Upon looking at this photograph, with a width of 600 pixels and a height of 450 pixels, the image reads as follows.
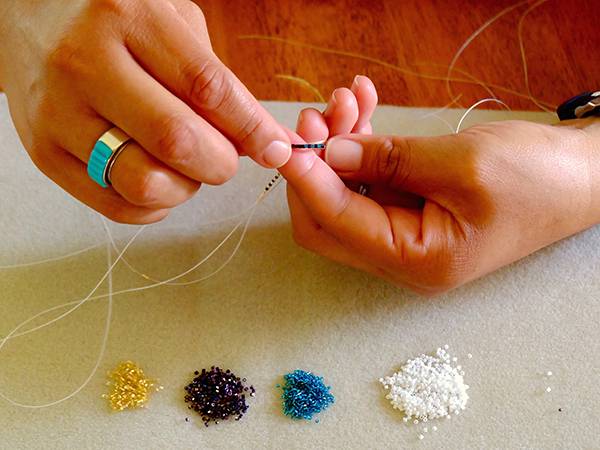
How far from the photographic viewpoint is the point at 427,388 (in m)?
0.94

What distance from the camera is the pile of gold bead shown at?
90 centimetres

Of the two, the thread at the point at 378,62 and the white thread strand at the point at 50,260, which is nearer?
the white thread strand at the point at 50,260

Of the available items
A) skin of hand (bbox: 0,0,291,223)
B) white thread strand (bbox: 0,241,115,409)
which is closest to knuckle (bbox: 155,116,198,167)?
skin of hand (bbox: 0,0,291,223)

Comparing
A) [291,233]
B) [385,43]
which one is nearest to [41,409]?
[291,233]

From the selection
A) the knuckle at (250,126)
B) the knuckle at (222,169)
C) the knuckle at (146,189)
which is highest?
the knuckle at (146,189)

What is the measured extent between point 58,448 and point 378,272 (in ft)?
1.69

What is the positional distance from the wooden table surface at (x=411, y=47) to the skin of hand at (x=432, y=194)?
29cm

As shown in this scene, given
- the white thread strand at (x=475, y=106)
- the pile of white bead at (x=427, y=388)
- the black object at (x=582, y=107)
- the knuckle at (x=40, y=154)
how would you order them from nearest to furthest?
the knuckle at (x=40, y=154) < the pile of white bead at (x=427, y=388) < the black object at (x=582, y=107) < the white thread strand at (x=475, y=106)

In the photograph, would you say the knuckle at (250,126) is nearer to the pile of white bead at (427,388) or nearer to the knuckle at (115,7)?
the knuckle at (115,7)

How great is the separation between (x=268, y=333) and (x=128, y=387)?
0.70 feet

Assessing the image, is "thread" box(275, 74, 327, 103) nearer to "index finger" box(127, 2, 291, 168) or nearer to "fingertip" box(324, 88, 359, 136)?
"fingertip" box(324, 88, 359, 136)

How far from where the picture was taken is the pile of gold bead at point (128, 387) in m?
0.90

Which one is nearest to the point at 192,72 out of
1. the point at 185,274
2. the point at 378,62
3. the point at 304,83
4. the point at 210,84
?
the point at 210,84

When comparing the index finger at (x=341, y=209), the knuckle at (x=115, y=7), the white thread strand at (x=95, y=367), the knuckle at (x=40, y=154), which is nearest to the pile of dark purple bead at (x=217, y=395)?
the white thread strand at (x=95, y=367)
